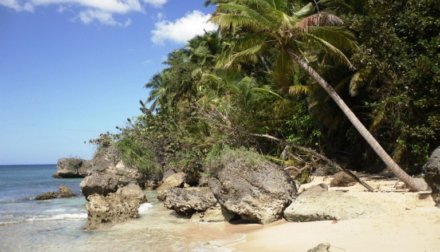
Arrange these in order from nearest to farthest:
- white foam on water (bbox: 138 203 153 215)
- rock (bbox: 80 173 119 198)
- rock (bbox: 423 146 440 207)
Answer: rock (bbox: 423 146 440 207), white foam on water (bbox: 138 203 153 215), rock (bbox: 80 173 119 198)

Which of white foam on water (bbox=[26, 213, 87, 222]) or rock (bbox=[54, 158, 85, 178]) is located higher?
rock (bbox=[54, 158, 85, 178])

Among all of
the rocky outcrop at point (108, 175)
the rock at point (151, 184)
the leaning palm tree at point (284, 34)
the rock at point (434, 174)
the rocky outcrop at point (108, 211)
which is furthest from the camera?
the rock at point (151, 184)

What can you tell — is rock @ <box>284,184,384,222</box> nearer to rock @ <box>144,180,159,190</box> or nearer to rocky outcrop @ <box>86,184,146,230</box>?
rocky outcrop @ <box>86,184,146,230</box>

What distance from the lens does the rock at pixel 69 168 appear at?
62031mm

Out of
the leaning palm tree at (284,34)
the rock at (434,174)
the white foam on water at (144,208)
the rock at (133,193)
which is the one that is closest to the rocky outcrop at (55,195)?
the rock at (133,193)

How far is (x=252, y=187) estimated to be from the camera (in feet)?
46.2

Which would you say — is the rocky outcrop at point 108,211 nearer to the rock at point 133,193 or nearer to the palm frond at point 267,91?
the rock at point 133,193

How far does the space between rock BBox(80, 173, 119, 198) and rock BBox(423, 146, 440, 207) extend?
→ 17179 millimetres

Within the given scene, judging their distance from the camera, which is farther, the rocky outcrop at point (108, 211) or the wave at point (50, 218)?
the wave at point (50, 218)

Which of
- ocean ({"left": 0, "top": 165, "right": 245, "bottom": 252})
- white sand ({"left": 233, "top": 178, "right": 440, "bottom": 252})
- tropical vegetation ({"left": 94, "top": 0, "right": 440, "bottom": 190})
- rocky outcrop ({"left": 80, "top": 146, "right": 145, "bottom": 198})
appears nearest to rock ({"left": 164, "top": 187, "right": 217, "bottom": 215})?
ocean ({"left": 0, "top": 165, "right": 245, "bottom": 252})

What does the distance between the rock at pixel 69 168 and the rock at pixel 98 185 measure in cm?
4133

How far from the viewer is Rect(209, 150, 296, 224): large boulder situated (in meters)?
13.8

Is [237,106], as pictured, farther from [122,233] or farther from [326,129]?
Answer: [122,233]

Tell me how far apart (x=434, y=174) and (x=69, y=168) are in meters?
58.8
